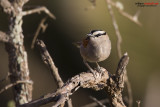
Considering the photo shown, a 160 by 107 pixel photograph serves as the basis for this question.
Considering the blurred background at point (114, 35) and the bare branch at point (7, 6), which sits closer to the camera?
the bare branch at point (7, 6)

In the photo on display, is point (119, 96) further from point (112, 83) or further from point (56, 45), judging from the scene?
point (56, 45)

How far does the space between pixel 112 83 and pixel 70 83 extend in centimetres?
71

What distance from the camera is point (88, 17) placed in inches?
251

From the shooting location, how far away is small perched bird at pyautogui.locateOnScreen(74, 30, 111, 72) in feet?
12.3

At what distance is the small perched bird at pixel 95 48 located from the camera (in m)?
3.76

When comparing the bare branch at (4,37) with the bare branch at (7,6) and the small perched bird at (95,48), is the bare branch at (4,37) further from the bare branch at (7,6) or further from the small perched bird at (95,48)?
the small perched bird at (95,48)

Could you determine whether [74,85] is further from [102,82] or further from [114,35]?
[114,35]

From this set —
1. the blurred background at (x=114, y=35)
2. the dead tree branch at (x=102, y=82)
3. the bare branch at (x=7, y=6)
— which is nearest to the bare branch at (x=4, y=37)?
the bare branch at (x=7, y=6)

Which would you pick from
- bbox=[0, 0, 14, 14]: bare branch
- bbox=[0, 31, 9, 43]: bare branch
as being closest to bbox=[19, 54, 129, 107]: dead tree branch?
bbox=[0, 31, 9, 43]: bare branch

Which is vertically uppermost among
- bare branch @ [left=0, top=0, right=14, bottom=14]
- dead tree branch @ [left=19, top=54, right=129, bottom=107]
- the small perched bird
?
bare branch @ [left=0, top=0, right=14, bottom=14]

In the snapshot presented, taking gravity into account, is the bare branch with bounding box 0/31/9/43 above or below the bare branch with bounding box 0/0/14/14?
below

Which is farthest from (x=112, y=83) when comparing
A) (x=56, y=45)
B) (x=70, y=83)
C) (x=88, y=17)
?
(x=56, y=45)

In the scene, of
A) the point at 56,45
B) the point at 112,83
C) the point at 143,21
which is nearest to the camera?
the point at 112,83

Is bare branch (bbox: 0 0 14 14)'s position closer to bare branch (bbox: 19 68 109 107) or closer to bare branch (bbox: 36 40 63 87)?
bare branch (bbox: 36 40 63 87)
